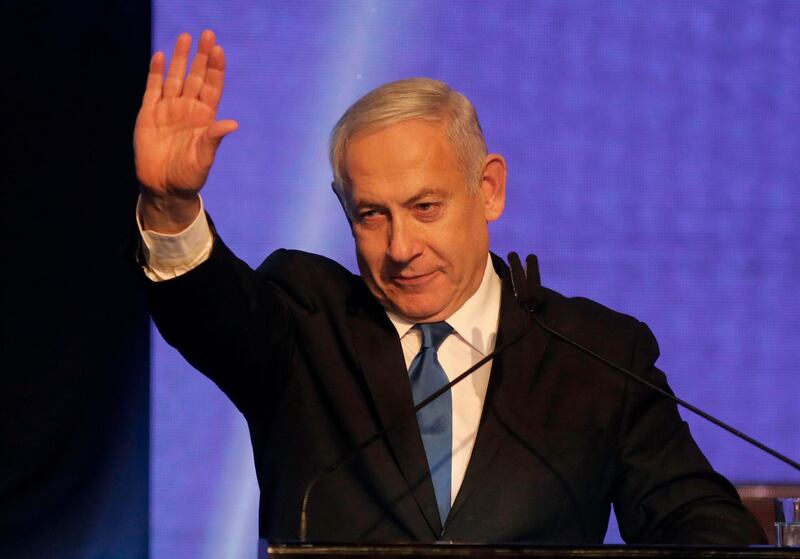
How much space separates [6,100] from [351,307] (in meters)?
1.37

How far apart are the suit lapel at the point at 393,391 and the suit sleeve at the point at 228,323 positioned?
4.9 inches

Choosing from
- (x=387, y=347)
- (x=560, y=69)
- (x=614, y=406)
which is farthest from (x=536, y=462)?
(x=560, y=69)

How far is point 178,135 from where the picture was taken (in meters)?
1.62

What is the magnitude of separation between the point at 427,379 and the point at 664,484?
402 millimetres

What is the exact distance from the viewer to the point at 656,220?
3105 mm

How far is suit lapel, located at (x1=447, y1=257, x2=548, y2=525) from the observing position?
5.94ft

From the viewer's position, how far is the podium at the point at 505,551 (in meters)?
1.19

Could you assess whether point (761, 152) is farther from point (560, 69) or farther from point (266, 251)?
point (266, 251)

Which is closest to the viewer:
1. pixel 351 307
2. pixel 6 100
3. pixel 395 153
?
pixel 395 153

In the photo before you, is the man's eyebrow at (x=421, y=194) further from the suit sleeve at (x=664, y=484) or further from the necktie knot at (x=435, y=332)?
the suit sleeve at (x=664, y=484)

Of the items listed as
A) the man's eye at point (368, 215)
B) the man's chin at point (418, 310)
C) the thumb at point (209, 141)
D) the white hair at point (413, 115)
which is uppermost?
the white hair at point (413, 115)

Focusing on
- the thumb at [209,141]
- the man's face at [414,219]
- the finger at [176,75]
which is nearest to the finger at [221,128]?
the thumb at [209,141]

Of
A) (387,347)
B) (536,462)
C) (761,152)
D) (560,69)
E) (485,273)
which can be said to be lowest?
(536,462)

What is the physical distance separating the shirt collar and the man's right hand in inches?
18.5
